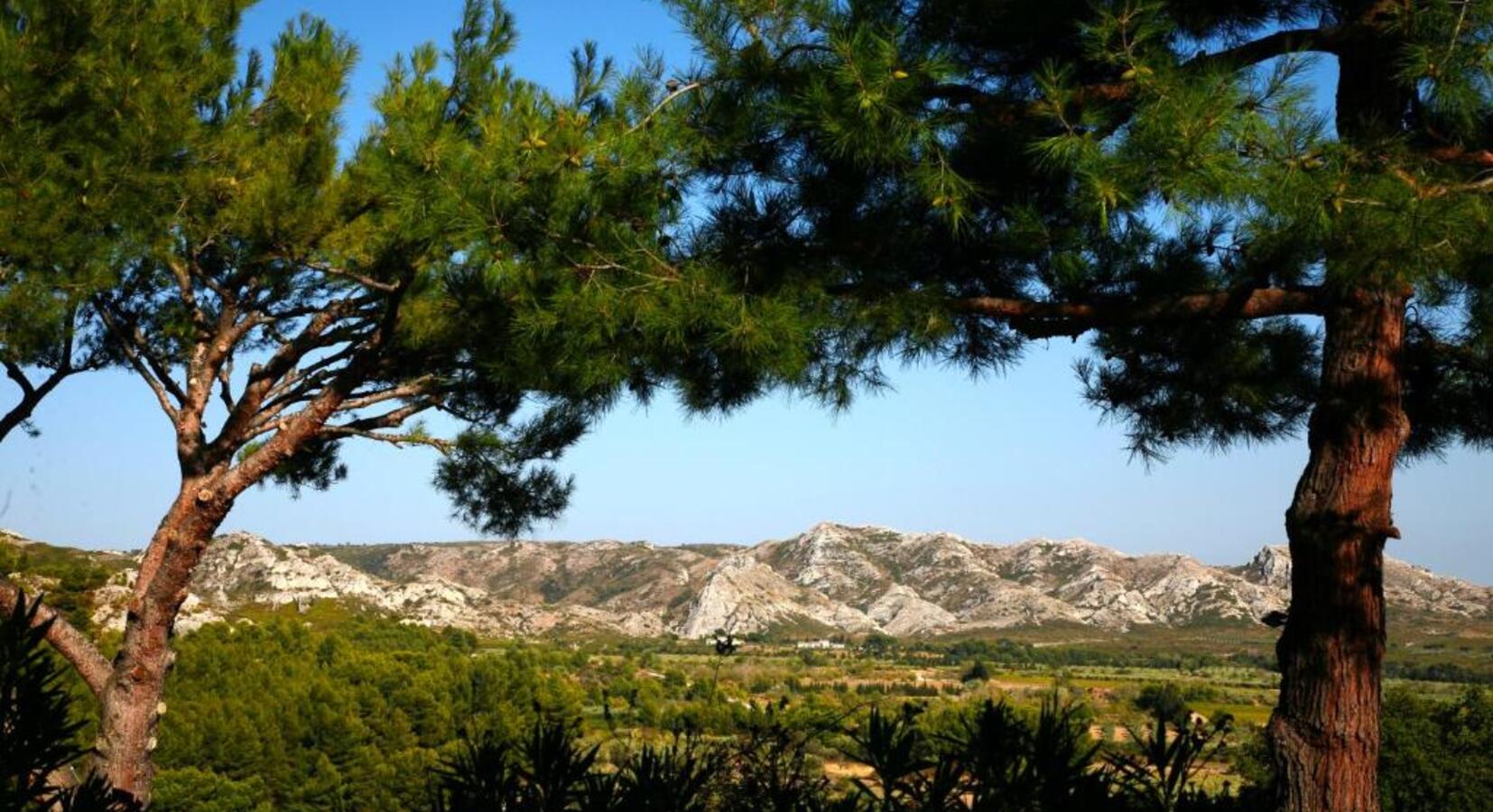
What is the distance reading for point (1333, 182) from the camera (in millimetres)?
3498

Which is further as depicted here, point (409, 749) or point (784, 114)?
point (409, 749)

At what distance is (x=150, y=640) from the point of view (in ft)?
23.4

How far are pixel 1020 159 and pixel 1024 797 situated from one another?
3.47m

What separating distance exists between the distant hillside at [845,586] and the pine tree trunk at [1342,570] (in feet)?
260

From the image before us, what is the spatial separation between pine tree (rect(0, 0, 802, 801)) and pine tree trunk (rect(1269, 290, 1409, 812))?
2.02 meters

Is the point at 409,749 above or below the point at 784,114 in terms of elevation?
below

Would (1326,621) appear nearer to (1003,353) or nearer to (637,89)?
(1003,353)

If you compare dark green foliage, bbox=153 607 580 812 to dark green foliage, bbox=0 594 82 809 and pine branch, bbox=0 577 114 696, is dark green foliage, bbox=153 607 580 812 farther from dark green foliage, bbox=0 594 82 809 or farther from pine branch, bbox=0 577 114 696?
dark green foliage, bbox=0 594 82 809

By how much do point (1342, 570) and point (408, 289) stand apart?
5.71 m

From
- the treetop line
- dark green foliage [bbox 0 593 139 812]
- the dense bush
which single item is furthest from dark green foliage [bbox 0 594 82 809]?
the treetop line

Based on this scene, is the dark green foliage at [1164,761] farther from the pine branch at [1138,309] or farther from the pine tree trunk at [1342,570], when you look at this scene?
the pine branch at [1138,309]

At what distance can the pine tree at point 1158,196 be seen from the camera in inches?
139

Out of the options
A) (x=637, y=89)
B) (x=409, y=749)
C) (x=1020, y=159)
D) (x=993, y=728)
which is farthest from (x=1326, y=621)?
(x=409, y=749)

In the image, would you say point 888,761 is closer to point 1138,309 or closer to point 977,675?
point 1138,309
